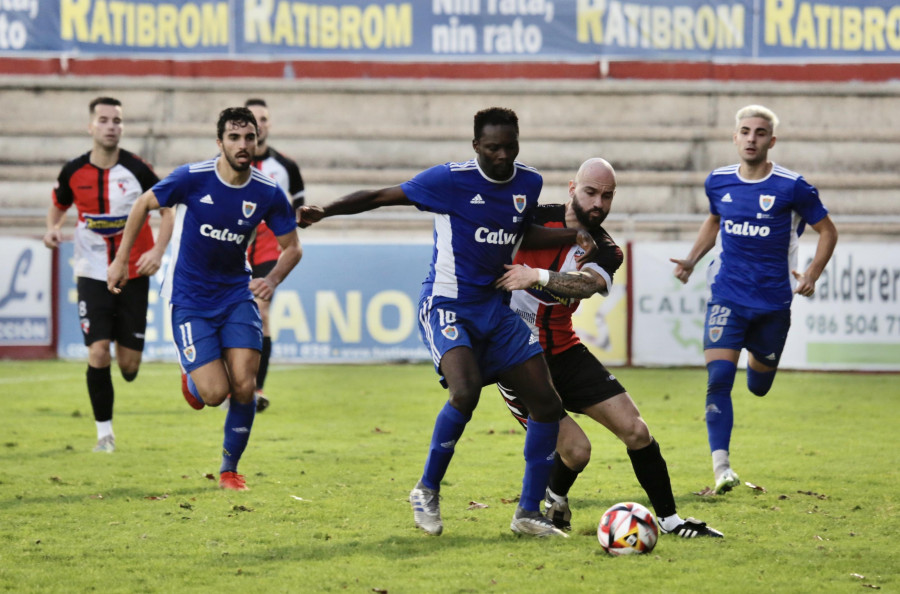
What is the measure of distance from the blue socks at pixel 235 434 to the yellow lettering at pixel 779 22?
1378 centimetres

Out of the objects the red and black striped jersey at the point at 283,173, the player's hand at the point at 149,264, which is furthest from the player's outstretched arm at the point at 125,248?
the red and black striped jersey at the point at 283,173

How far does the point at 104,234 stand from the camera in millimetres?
9367

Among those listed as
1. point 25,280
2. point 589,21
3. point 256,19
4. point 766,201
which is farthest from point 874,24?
point 25,280

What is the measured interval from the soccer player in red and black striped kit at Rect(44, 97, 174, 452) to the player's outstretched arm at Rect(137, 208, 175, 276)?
30.1 inches

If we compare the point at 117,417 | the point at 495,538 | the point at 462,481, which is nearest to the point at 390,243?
the point at 117,417

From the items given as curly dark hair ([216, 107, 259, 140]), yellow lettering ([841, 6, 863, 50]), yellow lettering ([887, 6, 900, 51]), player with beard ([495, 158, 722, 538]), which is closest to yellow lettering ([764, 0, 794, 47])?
yellow lettering ([841, 6, 863, 50])

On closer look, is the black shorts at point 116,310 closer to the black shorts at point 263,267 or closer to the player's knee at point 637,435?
the black shorts at point 263,267

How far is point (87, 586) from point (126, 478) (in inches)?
110

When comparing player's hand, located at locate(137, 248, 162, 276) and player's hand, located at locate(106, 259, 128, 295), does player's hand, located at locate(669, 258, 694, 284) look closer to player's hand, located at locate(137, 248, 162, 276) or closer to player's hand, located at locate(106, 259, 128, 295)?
player's hand, located at locate(137, 248, 162, 276)

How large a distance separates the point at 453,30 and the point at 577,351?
1377 centimetres

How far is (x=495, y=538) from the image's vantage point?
6.01 m

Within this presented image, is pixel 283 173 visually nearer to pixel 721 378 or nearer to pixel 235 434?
pixel 235 434

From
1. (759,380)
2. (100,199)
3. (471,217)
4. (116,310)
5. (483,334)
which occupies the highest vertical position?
(100,199)

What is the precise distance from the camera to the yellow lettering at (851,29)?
18.8 meters
